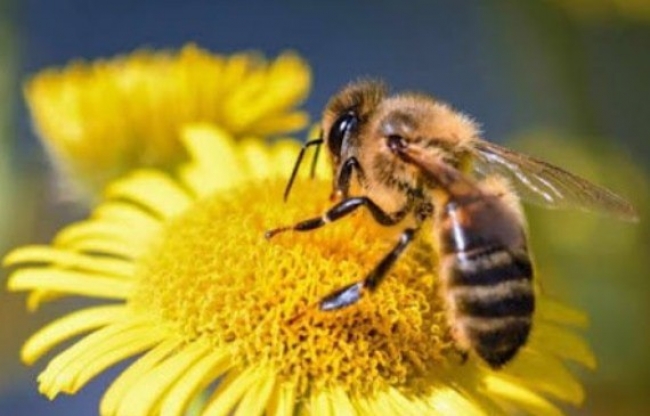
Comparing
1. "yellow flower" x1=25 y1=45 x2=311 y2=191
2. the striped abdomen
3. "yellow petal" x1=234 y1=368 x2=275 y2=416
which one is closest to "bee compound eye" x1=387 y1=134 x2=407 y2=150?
the striped abdomen

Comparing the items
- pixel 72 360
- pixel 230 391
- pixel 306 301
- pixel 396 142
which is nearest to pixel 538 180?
pixel 396 142

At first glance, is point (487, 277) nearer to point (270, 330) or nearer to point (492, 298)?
point (492, 298)

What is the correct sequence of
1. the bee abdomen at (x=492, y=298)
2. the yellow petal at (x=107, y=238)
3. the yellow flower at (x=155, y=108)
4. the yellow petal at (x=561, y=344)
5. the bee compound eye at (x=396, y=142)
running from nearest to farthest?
the bee abdomen at (x=492, y=298)
the bee compound eye at (x=396, y=142)
the yellow petal at (x=561, y=344)
the yellow petal at (x=107, y=238)
the yellow flower at (x=155, y=108)

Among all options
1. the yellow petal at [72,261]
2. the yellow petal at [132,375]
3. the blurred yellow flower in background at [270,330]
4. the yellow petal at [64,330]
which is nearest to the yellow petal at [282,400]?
the blurred yellow flower in background at [270,330]

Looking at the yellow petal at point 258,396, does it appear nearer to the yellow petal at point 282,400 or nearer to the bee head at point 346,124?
the yellow petal at point 282,400

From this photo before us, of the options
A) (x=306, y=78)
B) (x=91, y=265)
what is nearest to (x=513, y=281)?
(x=91, y=265)
